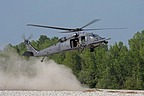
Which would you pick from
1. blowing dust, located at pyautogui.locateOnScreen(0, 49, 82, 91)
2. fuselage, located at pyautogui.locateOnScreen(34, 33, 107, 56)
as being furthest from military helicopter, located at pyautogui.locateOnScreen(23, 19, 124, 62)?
blowing dust, located at pyautogui.locateOnScreen(0, 49, 82, 91)

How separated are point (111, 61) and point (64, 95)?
52.7 metres

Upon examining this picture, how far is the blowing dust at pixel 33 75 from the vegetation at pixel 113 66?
55.8ft

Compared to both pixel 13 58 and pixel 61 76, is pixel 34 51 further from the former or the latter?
pixel 13 58

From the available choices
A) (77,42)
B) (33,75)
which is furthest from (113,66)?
(77,42)

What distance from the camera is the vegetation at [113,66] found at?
80438mm

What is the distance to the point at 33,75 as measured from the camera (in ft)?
190

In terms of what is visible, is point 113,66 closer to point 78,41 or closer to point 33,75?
point 33,75

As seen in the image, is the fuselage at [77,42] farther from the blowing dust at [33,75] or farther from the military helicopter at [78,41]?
the blowing dust at [33,75]

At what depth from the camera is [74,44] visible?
44219 millimetres

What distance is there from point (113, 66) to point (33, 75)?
2834 cm

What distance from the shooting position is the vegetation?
8044cm

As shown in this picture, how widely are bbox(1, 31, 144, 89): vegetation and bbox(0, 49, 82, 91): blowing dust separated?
17019 millimetres

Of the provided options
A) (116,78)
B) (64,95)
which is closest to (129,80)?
(116,78)

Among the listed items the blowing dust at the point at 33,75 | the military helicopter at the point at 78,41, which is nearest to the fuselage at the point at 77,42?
the military helicopter at the point at 78,41
